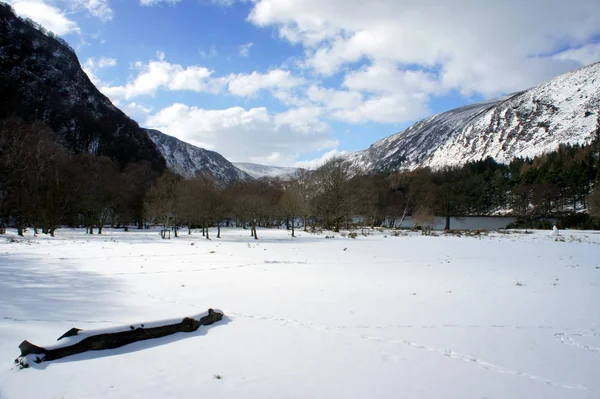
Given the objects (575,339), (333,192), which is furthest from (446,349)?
(333,192)

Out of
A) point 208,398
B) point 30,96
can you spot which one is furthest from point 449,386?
point 30,96

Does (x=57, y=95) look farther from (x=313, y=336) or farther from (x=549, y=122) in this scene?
(x=549, y=122)

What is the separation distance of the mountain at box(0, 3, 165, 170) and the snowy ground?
83456mm

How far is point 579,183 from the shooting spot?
68250mm

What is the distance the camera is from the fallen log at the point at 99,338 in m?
4.66

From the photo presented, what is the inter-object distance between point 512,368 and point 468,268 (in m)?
11.2

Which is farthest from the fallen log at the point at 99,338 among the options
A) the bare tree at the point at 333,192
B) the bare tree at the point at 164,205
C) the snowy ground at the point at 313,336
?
the bare tree at the point at 333,192

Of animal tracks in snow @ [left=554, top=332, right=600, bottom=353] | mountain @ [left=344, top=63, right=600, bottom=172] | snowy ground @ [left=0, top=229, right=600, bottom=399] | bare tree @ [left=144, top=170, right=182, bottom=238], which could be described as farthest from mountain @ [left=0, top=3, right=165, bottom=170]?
mountain @ [left=344, top=63, right=600, bottom=172]

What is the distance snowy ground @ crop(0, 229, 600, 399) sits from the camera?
439 centimetres

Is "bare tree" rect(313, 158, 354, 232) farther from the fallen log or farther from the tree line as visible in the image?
the fallen log

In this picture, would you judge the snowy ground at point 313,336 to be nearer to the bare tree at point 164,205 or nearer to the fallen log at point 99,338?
the fallen log at point 99,338

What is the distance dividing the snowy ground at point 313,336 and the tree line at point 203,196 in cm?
2870

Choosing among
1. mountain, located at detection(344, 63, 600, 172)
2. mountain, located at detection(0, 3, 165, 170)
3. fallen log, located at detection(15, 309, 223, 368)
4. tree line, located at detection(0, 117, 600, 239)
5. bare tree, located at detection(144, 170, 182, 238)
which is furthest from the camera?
mountain, located at detection(344, 63, 600, 172)

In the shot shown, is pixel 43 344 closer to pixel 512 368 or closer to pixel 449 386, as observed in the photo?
pixel 449 386
